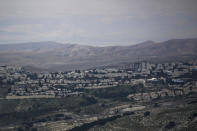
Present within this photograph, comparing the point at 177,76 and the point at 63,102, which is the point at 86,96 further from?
the point at 177,76

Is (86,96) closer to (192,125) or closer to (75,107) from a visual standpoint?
(75,107)

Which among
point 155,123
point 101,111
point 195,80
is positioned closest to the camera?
point 155,123

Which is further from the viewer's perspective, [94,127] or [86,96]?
[86,96]

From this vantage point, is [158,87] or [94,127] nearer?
[94,127]

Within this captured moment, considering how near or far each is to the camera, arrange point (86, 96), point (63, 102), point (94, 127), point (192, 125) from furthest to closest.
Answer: point (86, 96) → point (63, 102) → point (94, 127) → point (192, 125)

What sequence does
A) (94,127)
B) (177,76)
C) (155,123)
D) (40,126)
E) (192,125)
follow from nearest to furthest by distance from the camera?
(192,125)
(155,123)
(94,127)
(40,126)
(177,76)

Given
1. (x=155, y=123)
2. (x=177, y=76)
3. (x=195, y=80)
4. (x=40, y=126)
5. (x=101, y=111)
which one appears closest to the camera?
(x=155, y=123)

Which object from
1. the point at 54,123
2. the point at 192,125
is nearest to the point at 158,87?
the point at 54,123

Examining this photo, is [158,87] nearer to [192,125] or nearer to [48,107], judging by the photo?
[48,107]

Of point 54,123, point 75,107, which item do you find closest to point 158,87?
point 75,107
